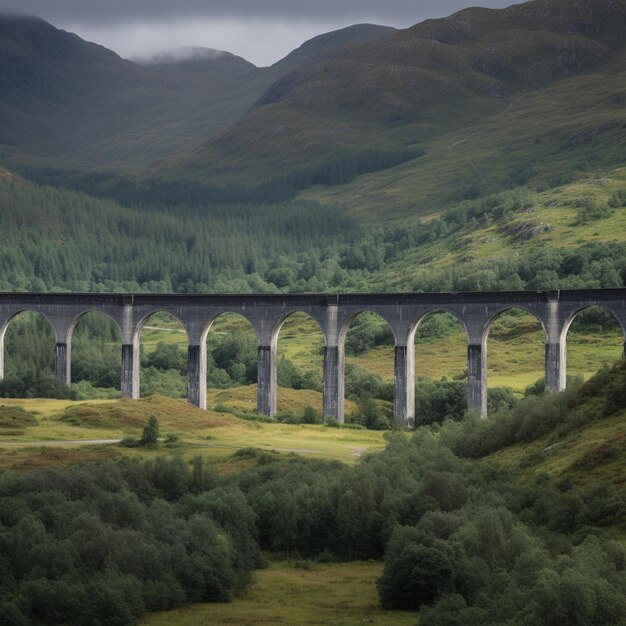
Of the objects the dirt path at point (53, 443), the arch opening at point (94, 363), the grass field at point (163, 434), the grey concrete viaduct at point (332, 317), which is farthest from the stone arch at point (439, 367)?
the arch opening at point (94, 363)

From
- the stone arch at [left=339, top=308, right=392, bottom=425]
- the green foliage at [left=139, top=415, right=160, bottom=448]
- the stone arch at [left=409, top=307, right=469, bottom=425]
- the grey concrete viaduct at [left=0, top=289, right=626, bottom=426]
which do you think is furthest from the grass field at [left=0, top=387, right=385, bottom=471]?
the stone arch at [left=409, top=307, right=469, bottom=425]

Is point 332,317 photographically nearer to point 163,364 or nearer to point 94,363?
point 94,363

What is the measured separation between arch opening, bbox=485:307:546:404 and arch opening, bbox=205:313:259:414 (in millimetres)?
23273

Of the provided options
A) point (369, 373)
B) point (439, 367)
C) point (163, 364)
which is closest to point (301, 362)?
point (163, 364)

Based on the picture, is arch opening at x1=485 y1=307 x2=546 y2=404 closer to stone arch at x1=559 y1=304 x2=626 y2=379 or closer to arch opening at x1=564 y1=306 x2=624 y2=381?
stone arch at x1=559 y1=304 x2=626 y2=379

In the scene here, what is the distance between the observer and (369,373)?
142 meters

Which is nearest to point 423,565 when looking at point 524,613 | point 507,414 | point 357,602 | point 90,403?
point 357,602

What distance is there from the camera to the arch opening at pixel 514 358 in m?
127

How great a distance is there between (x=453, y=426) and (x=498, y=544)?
3679 centimetres

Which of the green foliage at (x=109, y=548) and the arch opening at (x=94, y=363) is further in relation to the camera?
the arch opening at (x=94, y=363)

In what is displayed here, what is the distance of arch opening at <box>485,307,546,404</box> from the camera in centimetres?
12669

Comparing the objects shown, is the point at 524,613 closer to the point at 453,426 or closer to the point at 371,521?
the point at 371,521

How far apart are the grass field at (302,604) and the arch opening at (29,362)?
2467 inches

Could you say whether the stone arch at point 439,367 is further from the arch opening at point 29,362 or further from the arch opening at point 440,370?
the arch opening at point 29,362
